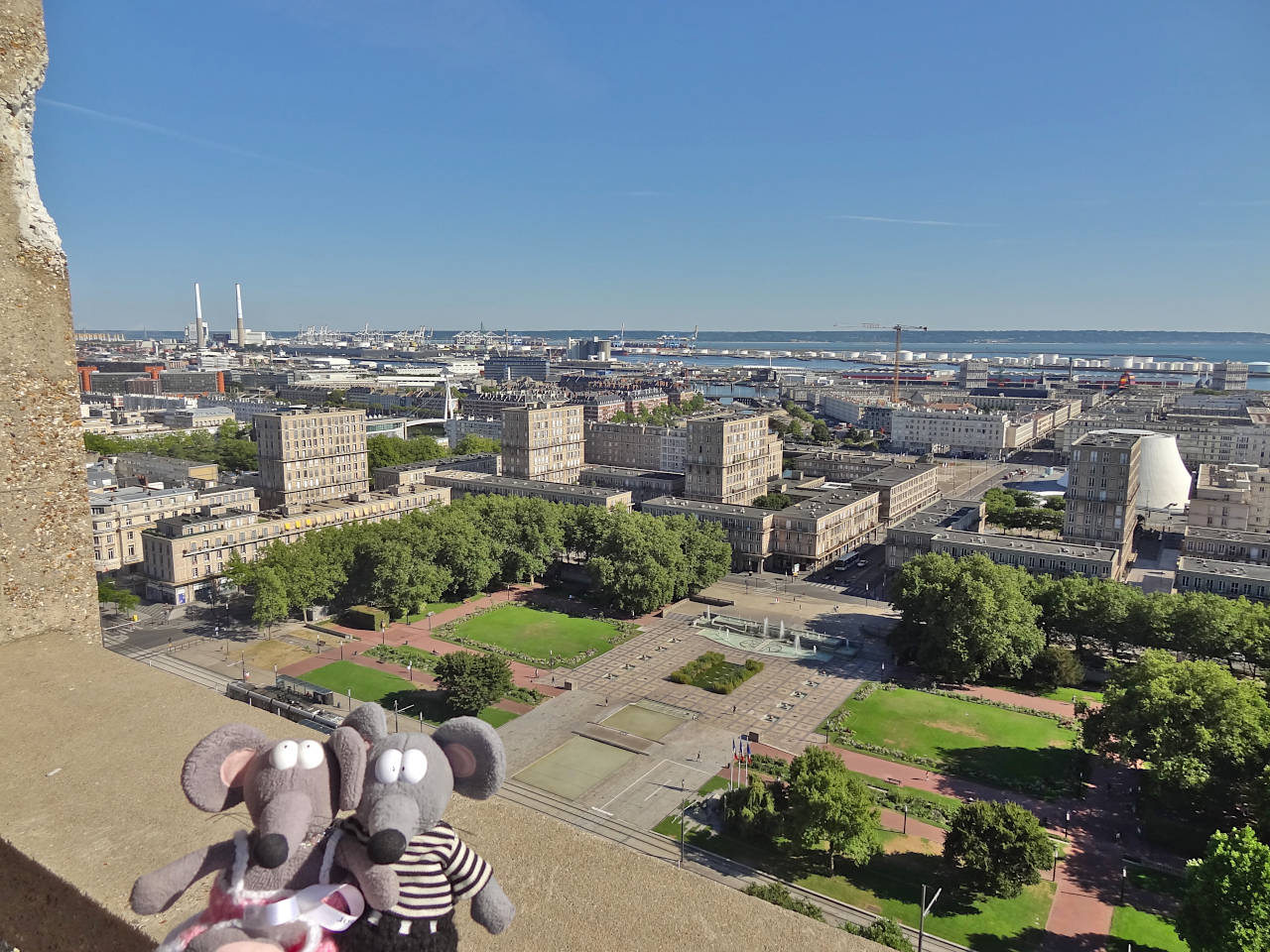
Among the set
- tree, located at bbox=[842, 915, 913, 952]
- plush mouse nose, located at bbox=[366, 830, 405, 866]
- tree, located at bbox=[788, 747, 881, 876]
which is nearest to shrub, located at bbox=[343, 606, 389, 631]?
tree, located at bbox=[788, 747, 881, 876]

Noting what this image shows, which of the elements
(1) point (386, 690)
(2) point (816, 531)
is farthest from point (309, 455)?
(2) point (816, 531)

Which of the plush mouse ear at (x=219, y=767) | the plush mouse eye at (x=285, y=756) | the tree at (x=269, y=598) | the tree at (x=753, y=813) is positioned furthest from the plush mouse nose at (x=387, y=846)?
the tree at (x=269, y=598)

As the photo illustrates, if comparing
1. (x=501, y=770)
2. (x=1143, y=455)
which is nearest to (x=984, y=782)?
(x=501, y=770)

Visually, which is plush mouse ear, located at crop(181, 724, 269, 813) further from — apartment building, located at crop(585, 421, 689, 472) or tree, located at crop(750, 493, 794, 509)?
apartment building, located at crop(585, 421, 689, 472)

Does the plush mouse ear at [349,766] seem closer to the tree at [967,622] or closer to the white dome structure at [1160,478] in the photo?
the tree at [967,622]

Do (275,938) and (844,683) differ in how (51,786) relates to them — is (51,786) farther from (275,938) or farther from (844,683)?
(844,683)

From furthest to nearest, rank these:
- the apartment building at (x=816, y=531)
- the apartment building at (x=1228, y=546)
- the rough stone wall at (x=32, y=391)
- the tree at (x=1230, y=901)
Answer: the apartment building at (x=816, y=531) < the apartment building at (x=1228, y=546) < the tree at (x=1230, y=901) < the rough stone wall at (x=32, y=391)

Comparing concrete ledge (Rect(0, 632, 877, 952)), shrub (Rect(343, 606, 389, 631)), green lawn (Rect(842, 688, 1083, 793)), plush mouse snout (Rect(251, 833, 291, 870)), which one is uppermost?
plush mouse snout (Rect(251, 833, 291, 870))

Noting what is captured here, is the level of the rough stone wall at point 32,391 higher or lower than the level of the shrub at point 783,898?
higher
